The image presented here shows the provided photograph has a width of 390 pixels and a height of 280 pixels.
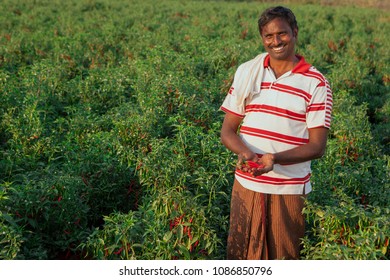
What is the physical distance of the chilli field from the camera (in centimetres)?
298

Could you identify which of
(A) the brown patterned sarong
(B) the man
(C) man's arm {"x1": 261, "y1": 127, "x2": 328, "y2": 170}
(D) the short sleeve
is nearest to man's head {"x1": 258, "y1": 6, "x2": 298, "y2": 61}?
(B) the man

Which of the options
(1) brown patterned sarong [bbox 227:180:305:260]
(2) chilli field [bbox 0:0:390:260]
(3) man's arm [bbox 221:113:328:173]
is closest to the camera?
(3) man's arm [bbox 221:113:328:173]

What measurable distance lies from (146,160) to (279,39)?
1596mm

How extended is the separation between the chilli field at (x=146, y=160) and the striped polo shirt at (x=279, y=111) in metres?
0.24

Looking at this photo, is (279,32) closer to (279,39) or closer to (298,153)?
(279,39)

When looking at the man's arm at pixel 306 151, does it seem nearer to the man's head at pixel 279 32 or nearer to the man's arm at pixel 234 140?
the man's arm at pixel 234 140

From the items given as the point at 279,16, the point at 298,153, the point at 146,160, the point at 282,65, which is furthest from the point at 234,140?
the point at 146,160

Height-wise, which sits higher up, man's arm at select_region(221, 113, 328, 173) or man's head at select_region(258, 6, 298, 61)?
man's head at select_region(258, 6, 298, 61)

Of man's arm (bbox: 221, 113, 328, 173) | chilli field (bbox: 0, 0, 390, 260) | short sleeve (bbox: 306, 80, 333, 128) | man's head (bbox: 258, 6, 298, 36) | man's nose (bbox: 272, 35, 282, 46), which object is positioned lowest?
chilli field (bbox: 0, 0, 390, 260)

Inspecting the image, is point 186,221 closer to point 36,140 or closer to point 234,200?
point 234,200

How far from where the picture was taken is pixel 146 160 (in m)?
3.81

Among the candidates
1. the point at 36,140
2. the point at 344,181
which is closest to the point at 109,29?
the point at 36,140

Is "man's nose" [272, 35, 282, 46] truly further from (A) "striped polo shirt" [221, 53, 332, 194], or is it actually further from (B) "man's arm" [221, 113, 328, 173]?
(B) "man's arm" [221, 113, 328, 173]
